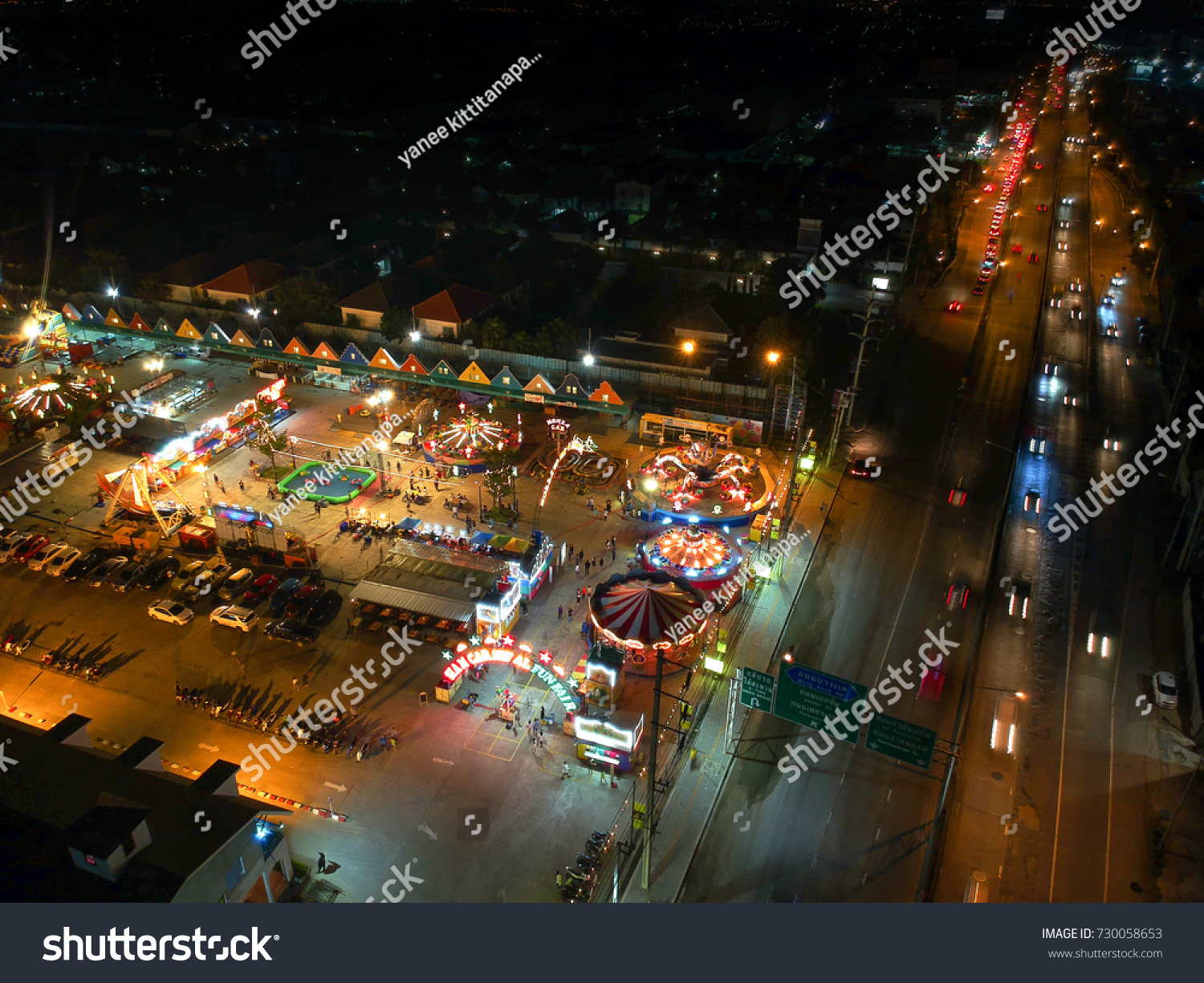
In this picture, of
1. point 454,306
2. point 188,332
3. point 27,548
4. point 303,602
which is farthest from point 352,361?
point 303,602

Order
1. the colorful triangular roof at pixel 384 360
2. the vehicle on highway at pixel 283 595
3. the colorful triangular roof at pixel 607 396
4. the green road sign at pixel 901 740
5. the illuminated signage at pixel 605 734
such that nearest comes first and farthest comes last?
the green road sign at pixel 901 740
the illuminated signage at pixel 605 734
the vehicle on highway at pixel 283 595
the colorful triangular roof at pixel 607 396
the colorful triangular roof at pixel 384 360

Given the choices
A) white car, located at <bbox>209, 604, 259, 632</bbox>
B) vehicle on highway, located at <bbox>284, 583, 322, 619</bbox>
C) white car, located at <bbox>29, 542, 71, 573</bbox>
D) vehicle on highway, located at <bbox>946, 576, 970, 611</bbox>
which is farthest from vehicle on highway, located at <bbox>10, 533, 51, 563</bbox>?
vehicle on highway, located at <bbox>946, 576, 970, 611</bbox>

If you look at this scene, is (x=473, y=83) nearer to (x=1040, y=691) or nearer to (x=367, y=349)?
(x=367, y=349)

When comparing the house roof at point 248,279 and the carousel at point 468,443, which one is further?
the house roof at point 248,279

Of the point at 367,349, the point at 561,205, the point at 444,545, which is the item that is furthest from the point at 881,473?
the point at 561,205

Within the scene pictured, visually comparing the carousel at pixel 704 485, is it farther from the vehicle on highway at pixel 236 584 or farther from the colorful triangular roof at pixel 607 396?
the vehicle on highway at pixel 236 584

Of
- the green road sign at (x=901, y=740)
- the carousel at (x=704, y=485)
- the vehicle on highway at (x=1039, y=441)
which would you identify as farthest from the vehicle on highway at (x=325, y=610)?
the vehicle on highway at (x=1039, y=441)
